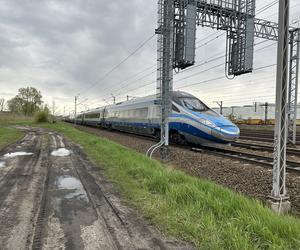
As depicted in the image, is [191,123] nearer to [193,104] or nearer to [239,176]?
[193,104]

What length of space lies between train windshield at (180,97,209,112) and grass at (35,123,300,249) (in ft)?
27.7

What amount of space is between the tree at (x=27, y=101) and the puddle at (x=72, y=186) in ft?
273

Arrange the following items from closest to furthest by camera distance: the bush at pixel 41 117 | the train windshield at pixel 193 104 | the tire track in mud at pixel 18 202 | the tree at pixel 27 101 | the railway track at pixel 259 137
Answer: the tire track in mud at pixel 18 202 → the train windshield at pixel 193 104 → the railway track at pixel 259 137 → the bush at pixel 41 117 → the tree at pixel 27 101

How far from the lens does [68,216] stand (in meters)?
4.62

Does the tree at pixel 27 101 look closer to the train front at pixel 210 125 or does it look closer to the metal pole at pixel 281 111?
the train front at pixel 210 125

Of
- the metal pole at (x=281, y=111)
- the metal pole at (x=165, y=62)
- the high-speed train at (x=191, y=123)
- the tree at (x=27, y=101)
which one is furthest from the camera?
the tree at (x=27, y=101)

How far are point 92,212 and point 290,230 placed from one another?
2919 millimetres

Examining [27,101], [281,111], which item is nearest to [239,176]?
[281,111]

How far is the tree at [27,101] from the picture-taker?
279 ft

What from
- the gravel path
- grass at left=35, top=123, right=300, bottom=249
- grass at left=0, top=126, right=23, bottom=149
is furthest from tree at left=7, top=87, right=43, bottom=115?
grass at left=35, top=123, right=300, bottom=249

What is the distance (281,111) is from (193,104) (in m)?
10.0

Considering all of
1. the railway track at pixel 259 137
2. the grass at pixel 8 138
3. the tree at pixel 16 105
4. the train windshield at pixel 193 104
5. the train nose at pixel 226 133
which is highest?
the tree at pixel 16 105

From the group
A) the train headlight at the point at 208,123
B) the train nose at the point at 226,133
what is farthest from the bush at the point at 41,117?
the train nose at the point at 226,133

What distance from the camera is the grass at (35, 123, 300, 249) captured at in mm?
3545
